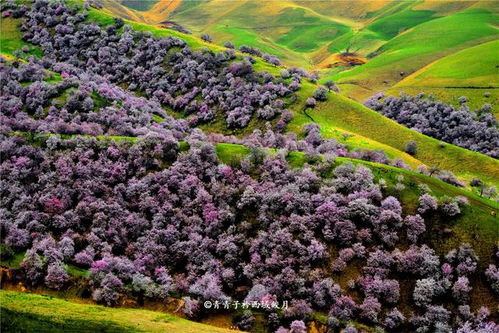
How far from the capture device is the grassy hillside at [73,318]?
1462 inches

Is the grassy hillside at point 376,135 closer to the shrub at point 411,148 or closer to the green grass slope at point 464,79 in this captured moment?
the shrub at point 411,148

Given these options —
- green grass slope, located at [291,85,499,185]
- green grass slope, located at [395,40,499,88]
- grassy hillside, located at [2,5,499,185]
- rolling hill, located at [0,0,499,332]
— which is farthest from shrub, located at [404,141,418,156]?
green grass slope, located at [395,40,499,88]

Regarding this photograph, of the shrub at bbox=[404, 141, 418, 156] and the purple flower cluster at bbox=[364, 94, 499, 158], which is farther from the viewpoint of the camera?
the purple flower cluster at bbox=[364, 94, 499, 158]

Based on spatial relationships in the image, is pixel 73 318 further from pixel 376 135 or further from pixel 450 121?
pixel 450 121

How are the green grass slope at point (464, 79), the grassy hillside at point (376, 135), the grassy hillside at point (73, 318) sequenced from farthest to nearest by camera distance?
the green grass slope at point (464, 79), the grassy hillside at point (376, 135), the grassy hillside at point (73, 318)

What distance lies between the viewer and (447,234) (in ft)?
168

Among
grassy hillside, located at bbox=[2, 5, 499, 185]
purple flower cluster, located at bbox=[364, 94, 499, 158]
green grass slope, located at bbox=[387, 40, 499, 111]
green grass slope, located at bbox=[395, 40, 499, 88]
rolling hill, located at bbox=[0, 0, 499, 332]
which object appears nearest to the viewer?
rolling hill, located at bbox=[0, 0, 499, 332]

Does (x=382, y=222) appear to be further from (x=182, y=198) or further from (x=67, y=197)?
(x=67, y=197)

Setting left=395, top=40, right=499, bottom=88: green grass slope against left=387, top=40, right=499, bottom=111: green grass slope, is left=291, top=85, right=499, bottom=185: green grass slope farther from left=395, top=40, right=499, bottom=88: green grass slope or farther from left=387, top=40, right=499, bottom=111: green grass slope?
left=395, top=40, right=499, bottom=88: green grass slope

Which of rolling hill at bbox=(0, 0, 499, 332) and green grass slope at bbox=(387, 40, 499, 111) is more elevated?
green grass slope at bbox=(387, 40, 499, 111)

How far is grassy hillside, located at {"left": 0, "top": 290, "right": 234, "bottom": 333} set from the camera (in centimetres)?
3712

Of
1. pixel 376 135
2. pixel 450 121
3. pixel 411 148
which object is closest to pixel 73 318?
pixel 411 148

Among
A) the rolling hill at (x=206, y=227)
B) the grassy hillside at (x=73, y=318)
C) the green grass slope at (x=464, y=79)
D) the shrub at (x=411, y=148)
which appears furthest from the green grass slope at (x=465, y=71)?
the grassy hillside at (x=73, y=318)

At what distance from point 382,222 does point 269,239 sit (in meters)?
14.6
